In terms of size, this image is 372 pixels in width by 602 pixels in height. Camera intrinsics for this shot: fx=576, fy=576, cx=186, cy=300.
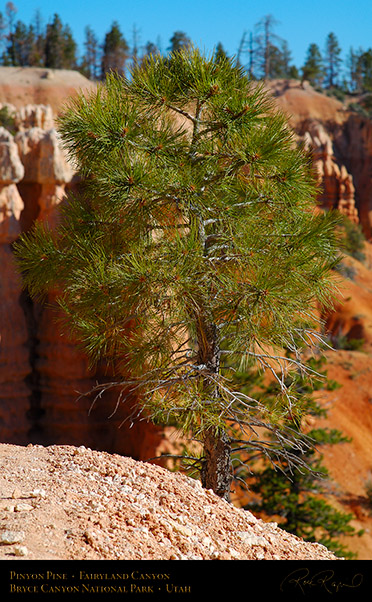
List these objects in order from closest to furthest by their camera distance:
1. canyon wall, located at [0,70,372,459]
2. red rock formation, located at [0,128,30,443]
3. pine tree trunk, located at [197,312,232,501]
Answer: pine tree trunk, located at [197,312,232,501], red rock formation, located at [0,128,30,443], canyon wall, located at [0,70,372,459]

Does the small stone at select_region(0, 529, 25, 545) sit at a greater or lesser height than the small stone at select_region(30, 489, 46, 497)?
lesser

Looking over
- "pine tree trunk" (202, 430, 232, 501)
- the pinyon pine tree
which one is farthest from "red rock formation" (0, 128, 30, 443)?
"pine tree trunk" (202, 430, 232, 501)

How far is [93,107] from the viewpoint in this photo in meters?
5.19

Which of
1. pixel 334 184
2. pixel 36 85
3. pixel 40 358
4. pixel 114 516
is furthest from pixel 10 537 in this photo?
pixel 36 85

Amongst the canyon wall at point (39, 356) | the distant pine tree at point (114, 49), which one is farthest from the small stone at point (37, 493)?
the distant pine tree at point (114, 49)

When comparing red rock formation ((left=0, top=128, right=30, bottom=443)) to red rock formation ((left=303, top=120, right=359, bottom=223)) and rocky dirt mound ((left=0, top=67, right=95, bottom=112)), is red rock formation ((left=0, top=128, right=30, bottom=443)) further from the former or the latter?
rocky dirt mound ((left=0, top=67, right=95, bottom=112))

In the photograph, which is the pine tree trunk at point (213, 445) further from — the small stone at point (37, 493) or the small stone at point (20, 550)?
the small stone at point (20, 550)
